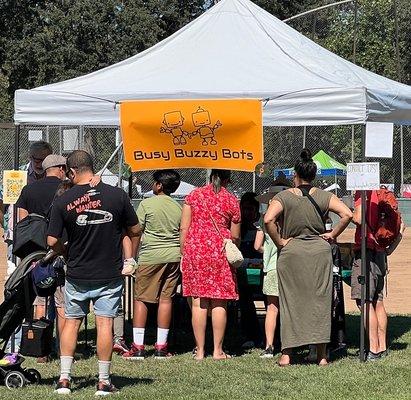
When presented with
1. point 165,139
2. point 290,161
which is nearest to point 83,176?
point 165,139

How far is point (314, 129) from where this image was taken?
109 ft

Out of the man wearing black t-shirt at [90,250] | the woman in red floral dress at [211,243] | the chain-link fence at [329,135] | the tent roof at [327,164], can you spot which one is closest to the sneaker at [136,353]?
the woman in red floral dress at [211,243]

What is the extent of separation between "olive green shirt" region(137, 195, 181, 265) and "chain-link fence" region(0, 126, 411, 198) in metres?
6.89

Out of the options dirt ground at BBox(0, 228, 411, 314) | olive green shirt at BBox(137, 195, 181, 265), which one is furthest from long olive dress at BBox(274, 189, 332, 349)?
dirt ground at BBox(0, 228, 411, 314)

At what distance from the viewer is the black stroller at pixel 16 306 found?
7520 millimetres

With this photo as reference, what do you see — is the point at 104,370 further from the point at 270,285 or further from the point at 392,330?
the point at 392,330

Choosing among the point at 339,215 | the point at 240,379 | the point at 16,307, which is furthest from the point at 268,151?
the point at 16,307

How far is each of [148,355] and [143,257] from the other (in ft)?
3.03

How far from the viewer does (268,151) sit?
30219 mm

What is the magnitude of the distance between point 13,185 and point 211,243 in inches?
73.2

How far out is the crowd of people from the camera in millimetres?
7234

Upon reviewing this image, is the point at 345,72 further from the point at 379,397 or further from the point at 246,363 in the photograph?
the point at 379,397

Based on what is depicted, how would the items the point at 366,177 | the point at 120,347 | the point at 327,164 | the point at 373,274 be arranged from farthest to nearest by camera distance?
the point at 327,164 → the point at 120,347 → the point at 373,274 → the point at 366,177

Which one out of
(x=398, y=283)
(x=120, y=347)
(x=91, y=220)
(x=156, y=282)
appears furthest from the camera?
(x=398, y=283)
